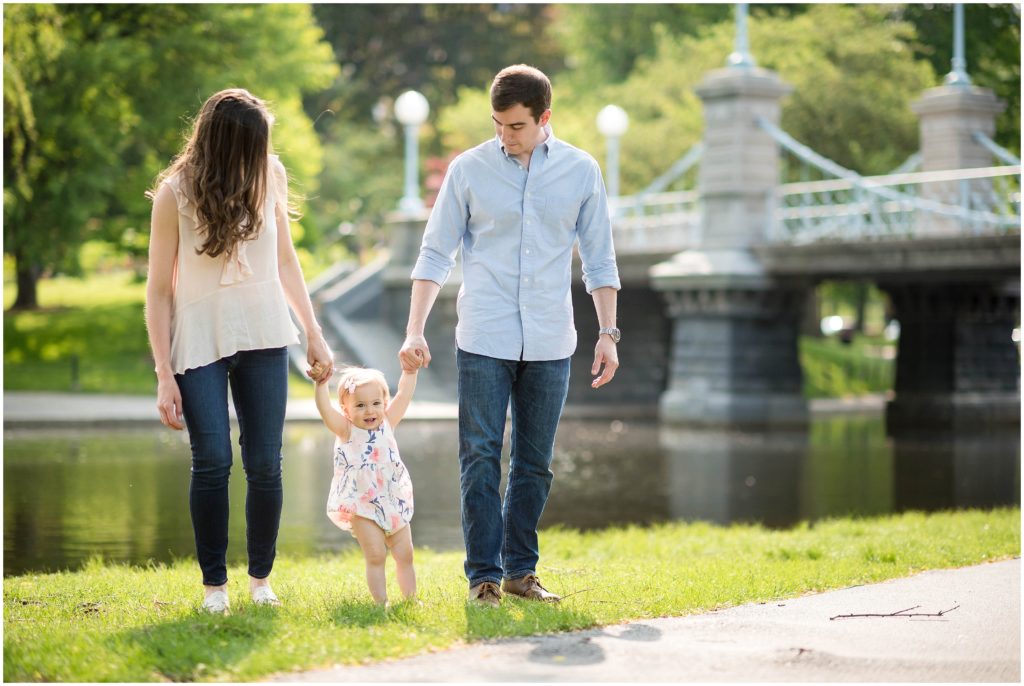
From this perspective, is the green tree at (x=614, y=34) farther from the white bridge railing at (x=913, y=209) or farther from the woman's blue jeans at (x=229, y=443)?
the woman's blue jeans at (x=229, y=443)

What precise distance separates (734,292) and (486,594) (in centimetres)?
1962

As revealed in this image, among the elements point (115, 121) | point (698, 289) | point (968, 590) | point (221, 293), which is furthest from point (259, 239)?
point (115, 121)

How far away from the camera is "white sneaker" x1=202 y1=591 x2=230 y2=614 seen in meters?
4.72

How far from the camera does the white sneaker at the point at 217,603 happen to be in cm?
472

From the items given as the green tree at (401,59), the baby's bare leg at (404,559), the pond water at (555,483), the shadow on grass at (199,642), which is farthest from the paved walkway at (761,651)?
the green tree at (401,59)

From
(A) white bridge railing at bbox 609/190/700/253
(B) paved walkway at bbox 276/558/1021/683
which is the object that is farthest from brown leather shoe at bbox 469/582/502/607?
(A) white bridge railing at bbox 609/190/700/253

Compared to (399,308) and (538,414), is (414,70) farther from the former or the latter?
(538,414)

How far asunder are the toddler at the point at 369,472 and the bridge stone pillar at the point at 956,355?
72.5 ft

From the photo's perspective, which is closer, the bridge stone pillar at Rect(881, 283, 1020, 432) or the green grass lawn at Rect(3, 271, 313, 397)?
the green grass lawn at Rect(3, 271, 313, 397)

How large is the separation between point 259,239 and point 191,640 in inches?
52.8

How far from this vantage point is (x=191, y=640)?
4121 millimetres

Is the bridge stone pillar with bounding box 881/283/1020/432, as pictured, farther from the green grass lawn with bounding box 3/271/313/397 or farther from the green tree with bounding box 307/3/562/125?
the green tree with bounding box 307/3/562/125

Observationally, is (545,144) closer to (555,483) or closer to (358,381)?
(358,381)

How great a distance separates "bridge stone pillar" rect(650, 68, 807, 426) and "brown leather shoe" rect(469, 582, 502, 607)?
62.5 feet
